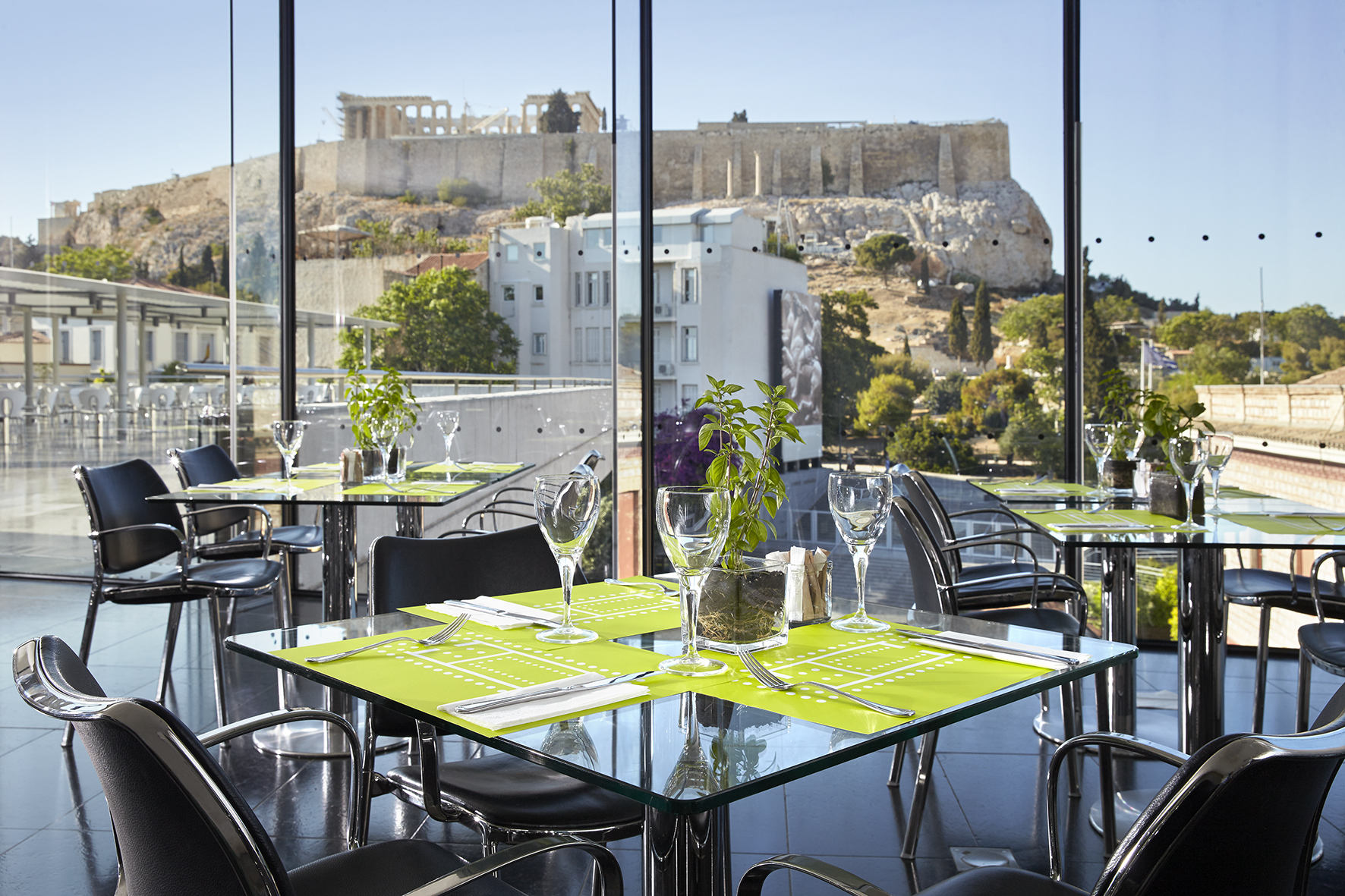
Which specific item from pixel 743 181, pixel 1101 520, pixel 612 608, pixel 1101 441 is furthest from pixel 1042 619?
pixel 743 181

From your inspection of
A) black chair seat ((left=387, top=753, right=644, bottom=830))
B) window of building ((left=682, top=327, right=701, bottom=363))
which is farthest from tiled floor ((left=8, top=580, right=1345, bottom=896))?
window of building ((left=682, top=327, right=701, bottom=363))

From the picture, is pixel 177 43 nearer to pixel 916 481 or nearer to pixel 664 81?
pixel 664 81

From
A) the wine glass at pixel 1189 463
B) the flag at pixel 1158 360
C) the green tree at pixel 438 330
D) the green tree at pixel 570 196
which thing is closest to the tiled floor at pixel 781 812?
the wine glass at pixel 1189 463

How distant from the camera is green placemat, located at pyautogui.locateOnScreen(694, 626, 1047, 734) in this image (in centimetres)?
135

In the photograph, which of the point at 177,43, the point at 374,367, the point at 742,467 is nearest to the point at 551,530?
the point at 742,467

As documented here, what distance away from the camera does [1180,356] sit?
5.13 m

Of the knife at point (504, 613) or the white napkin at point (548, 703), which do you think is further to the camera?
the knife at point (504, 613)

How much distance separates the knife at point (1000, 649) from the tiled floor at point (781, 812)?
123 centimetres

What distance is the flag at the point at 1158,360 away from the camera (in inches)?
202

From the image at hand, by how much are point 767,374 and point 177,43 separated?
12.7 ft

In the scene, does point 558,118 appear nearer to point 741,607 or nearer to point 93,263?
point 93,263

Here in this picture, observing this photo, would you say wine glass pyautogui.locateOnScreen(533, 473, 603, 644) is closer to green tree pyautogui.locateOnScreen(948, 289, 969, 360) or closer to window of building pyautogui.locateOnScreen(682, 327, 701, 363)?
window of building pyautogui.locateOnScreen(682, 327, 701, 363)

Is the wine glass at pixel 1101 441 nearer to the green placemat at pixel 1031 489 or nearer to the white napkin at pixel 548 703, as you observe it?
the green placemat at pixel 1031 489

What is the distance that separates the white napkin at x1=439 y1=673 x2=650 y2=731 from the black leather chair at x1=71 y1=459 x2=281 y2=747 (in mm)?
2599
